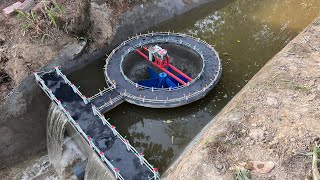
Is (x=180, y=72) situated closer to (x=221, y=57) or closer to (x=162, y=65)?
(x=162, y=65)

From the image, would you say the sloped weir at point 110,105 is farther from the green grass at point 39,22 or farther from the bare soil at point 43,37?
the green grass at point 39,22

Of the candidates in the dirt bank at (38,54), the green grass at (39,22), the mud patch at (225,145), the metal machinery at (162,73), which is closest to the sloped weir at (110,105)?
the dirt bank at (38,54)

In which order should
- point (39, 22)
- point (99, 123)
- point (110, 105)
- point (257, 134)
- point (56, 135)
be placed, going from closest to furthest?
point (257, 134)
point (99, 123)
point (56, 135)
point (110, 105)
point (39, 22)

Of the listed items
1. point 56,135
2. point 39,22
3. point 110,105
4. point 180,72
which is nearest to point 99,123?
point 110,105

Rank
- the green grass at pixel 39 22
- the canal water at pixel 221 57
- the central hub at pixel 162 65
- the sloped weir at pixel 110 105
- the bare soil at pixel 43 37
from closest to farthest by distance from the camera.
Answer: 1. the sloped weir at pixel 110 105
2. the canal water at pixel 221 57
3. the bare soil at pixel 43 37
4. the green grass at pixel 39 22
5. the central hub at pixel 162 65

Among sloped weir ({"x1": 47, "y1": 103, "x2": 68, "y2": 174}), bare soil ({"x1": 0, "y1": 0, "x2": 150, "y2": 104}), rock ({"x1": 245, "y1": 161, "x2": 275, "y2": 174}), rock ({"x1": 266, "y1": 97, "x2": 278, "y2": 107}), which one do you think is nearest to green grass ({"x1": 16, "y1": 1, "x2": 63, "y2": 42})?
bare soil ({"x1": 0, "y1": 0, "x2": 150, "y2": 104})

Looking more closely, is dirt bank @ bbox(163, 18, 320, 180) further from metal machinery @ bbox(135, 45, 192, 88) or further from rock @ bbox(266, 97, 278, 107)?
metal machinery @ bbox(135, 45, 192, 88)
